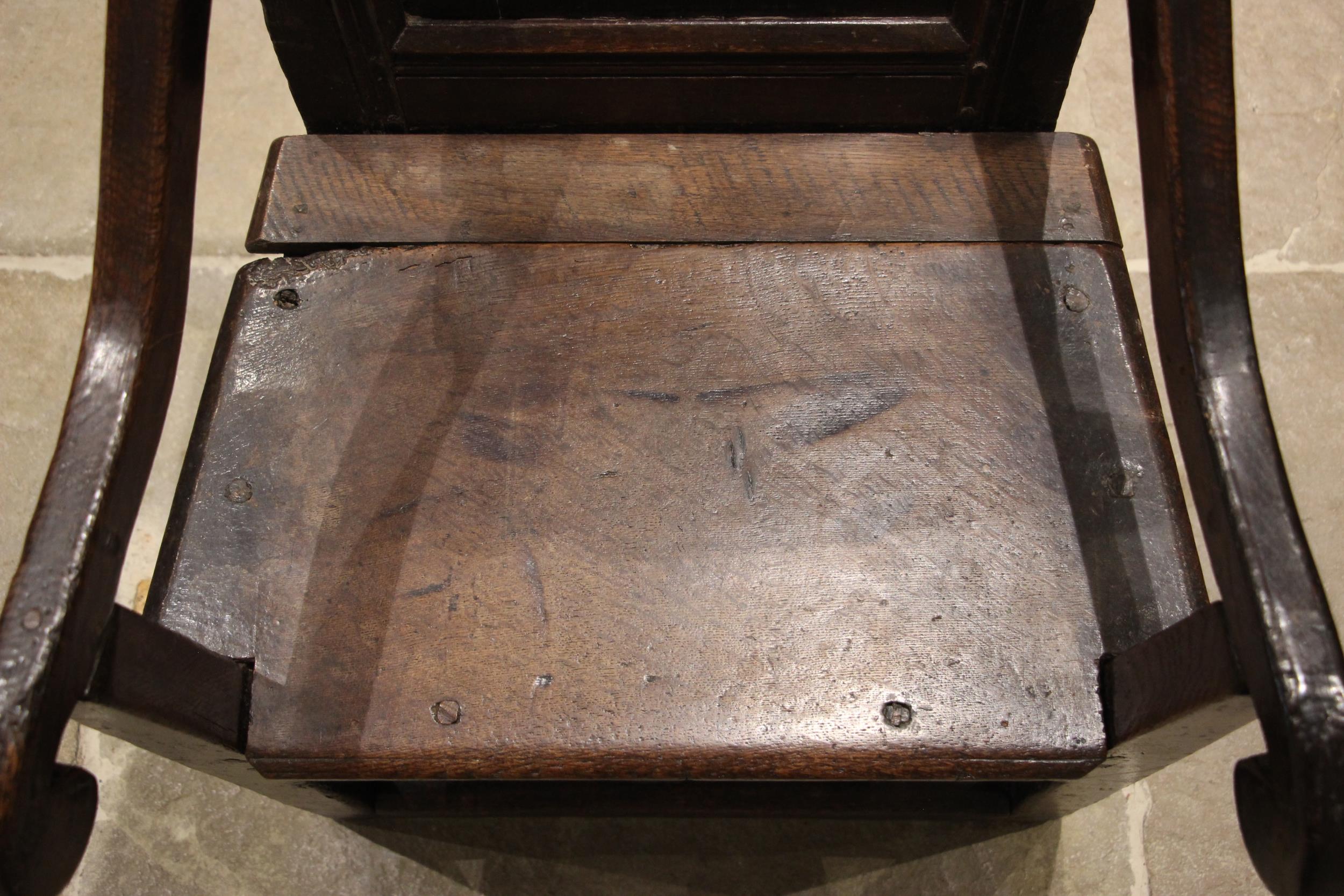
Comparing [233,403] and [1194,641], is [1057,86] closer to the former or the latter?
[1194,641]

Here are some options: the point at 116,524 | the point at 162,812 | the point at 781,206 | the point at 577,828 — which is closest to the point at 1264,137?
the point at 781,206

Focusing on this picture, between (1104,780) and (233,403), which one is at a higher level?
(233,403)

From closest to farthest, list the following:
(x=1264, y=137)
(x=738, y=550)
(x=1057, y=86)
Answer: (x=738, y=550)
(x=1057, y=86)
(x=1264, y=137)

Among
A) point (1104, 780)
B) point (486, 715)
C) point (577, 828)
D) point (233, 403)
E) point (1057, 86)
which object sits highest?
point (1057, 86)

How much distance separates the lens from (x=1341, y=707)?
60 cm

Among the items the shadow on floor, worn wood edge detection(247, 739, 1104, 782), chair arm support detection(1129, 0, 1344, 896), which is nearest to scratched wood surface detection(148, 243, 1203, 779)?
worn wood edge detection(247, 739, 1104, 782)

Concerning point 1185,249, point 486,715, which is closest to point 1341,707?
point 1185,249

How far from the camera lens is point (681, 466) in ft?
2.90

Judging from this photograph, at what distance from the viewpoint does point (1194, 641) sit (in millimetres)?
720

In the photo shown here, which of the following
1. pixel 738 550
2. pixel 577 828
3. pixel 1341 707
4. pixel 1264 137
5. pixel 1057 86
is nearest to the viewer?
pixel 1341 707

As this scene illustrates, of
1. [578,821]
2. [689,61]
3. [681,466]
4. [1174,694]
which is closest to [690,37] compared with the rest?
[689,61]

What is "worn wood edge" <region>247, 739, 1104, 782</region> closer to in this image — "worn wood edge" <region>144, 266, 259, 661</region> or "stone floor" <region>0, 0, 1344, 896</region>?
"worn wood edge" <region>144, 266, 259, 661</region>

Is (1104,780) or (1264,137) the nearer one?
(1104,780)

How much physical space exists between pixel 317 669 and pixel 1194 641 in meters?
0.61
